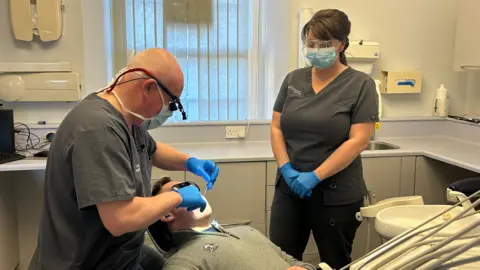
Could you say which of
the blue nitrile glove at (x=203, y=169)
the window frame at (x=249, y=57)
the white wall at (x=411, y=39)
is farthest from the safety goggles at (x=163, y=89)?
the white wall at (x=411, y=39)

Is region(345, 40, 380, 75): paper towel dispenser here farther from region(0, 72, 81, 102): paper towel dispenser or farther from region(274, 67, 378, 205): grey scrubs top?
region(0, 72, 81, 102): paper towel dispenser

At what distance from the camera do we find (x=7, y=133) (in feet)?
8.45

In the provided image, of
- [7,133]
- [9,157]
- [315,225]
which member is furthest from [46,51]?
[315,225]

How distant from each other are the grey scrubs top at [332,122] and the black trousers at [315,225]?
0.16 feet

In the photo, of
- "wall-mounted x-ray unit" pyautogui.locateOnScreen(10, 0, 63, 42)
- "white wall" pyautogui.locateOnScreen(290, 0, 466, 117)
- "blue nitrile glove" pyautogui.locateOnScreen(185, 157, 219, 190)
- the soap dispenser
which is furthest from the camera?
the soap dispenser

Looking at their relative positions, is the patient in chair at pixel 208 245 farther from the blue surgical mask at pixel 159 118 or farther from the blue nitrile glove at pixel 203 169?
the blue surgical mask at pixel 159 118

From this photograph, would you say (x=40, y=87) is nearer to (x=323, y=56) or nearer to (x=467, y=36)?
(x=323, y=56)

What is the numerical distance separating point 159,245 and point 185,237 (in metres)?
0.10

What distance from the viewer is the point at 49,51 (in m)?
2.91

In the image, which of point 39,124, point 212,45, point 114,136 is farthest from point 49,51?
point 114,136

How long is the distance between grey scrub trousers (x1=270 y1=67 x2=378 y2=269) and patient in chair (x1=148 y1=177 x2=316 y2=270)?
1.17 feet

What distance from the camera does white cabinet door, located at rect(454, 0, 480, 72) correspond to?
3.00 meters

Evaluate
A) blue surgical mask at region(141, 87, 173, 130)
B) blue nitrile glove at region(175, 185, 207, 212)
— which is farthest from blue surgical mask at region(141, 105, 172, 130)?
blue nitrile glove at region(175, 185, 207, 212)

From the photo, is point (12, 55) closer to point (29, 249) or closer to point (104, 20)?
point (104, 20)
